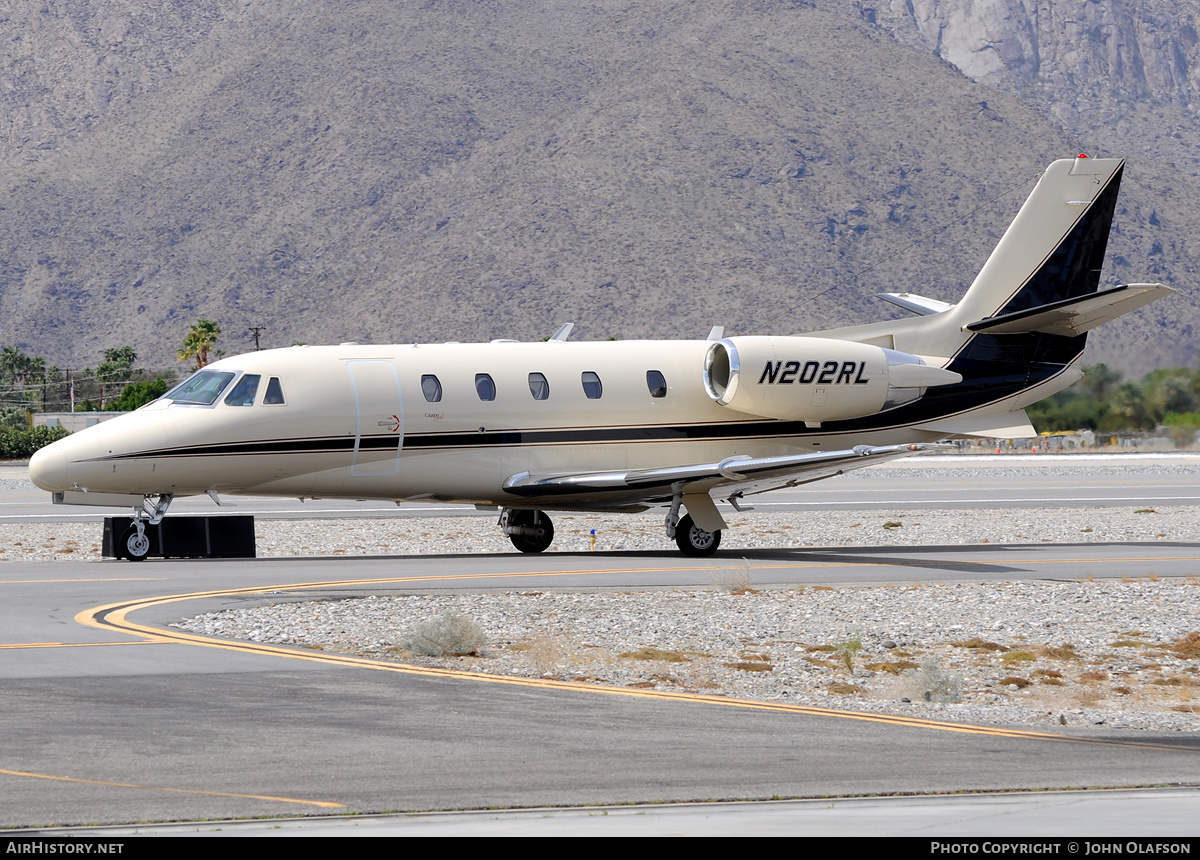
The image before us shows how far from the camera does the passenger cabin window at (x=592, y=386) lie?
25797 mm

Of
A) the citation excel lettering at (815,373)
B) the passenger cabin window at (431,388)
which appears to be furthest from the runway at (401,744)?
the citation excel lettering at (815,373)

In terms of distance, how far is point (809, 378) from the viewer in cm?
2639

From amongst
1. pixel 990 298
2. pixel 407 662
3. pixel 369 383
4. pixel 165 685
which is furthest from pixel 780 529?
pixel 165 685

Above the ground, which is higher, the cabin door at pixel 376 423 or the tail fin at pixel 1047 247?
the tail fin at pixel 1047 247

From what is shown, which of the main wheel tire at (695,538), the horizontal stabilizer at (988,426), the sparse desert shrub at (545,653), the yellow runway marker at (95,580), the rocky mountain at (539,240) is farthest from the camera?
the rocky mountain at (539,240)

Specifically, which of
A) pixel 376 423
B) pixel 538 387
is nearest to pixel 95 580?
pixel 376 423

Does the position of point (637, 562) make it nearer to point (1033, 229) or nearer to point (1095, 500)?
point (1033, 229)

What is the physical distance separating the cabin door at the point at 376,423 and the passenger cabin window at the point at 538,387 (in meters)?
2.36

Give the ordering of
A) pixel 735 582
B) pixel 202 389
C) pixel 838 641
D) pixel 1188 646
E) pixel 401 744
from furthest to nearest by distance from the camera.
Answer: pixel 202 389, pixel 735 582, pixel 1188 646, pixel 838 641, pixel 401 744

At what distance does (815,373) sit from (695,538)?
3.68 meters

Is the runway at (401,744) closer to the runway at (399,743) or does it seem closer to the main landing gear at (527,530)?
the runway at (399,743)

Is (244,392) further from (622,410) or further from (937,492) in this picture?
(937,492)

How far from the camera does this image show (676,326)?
156750 millimetres
